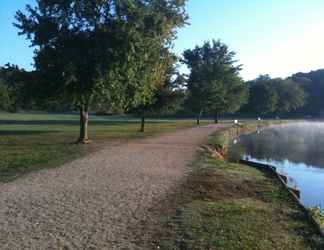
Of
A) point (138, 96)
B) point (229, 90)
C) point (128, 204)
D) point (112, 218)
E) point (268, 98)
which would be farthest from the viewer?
point (268, 98)

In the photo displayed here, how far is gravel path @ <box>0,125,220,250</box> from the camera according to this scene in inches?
282

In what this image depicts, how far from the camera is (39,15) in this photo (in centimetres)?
2266

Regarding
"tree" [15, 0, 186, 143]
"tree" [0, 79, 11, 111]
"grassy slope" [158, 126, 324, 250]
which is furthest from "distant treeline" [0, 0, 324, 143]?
"tree" [0, 79, 11, 111]

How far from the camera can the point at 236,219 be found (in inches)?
343

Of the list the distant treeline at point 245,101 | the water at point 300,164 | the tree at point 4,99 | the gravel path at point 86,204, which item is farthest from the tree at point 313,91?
the gravel path at point 86,204

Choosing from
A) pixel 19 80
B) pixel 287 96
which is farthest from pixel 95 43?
pixel 287 96

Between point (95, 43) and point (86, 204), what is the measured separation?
13.2 meters

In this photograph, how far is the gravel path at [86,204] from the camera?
7.17 m

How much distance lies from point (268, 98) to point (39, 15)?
72.1 metres

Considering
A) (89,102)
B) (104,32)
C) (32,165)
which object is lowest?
(32,165)

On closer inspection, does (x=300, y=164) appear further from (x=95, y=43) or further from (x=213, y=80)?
(x=213, y=80)

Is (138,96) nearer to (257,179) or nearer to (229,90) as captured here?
(257,179)

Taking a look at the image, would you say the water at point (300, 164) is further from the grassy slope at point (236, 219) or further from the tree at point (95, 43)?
the tree at point (95, 43)

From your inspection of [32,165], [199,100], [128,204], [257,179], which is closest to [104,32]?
[32,165]
